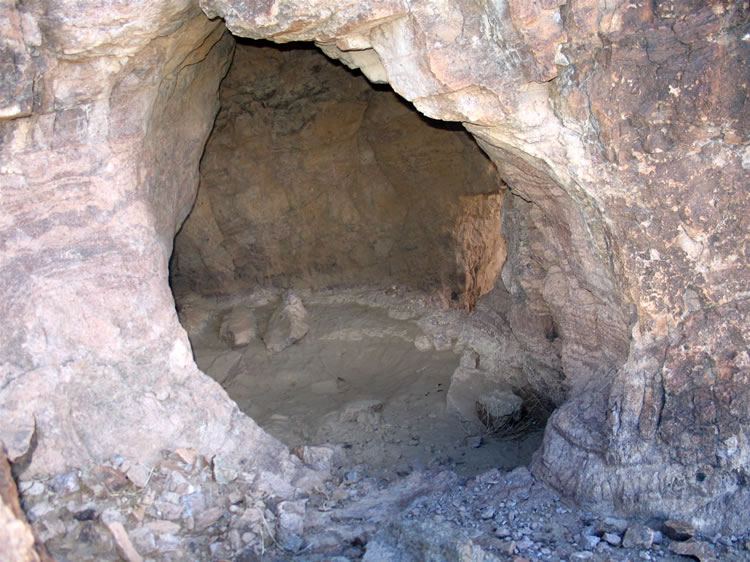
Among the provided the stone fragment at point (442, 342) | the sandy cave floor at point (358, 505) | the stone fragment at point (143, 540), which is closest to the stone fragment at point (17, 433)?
the sandy cave floor at point (358, 505)

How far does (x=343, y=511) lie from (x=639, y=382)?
1607mm

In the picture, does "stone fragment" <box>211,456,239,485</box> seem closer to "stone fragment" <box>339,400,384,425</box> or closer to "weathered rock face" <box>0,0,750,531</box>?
"weathered rock face" <box>0,0,750,531</box>

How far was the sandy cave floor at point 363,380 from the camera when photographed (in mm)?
4520

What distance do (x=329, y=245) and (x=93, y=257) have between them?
3510 mm

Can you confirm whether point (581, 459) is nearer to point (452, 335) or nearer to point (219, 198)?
point (452, 335)

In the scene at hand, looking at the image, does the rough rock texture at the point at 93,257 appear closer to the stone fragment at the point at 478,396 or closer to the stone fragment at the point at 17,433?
the stone fragment at the point at 17,433

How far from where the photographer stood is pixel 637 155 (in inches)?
128

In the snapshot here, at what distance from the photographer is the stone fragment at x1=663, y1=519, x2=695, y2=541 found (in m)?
3.15

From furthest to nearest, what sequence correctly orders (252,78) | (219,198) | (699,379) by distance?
(219,198) < (252,78) < (699,379)

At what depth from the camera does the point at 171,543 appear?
3.30 metres

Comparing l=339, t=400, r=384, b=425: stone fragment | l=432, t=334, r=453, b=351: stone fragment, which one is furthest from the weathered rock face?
l=432, t=334, r=453, b=351: stone fragment

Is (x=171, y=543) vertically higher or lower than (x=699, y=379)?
lower

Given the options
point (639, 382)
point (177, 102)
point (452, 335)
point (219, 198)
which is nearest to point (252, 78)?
point (219, 198)

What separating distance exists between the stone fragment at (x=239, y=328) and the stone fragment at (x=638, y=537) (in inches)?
146
